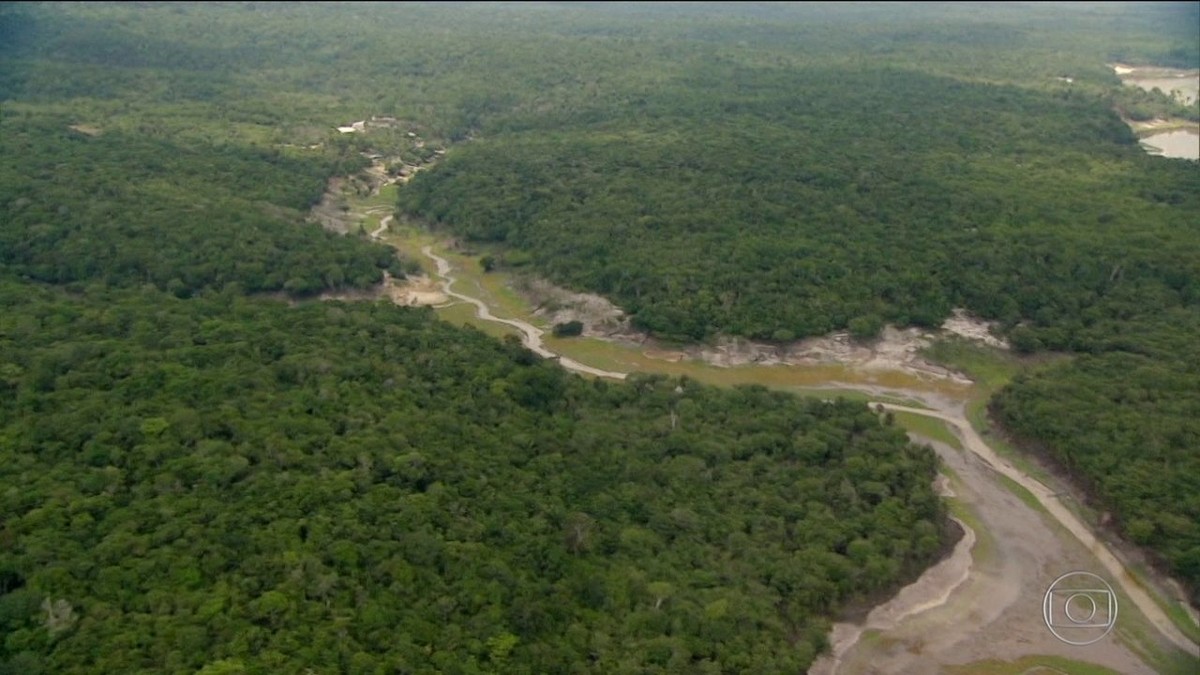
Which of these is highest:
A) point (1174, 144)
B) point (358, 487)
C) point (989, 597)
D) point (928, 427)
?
point (358, 487)

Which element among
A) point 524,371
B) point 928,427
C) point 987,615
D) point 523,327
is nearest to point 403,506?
point 524,371

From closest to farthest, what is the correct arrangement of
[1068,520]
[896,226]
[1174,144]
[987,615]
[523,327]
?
1. [987,615]
2. [1068,520]
3. [523,327]
4. [896,226]
5. [1174,144]

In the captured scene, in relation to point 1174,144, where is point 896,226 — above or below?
above

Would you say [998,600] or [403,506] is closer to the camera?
[403,506]

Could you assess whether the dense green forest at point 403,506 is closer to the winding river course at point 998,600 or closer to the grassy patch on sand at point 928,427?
the winding river course at point 998,600

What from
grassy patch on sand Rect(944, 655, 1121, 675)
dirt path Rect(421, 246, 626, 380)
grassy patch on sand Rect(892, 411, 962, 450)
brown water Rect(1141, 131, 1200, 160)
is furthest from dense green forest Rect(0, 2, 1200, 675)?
brown water Rect(1141, 131, 1200, 160)

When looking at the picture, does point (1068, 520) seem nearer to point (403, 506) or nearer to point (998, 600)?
point (998, 600)

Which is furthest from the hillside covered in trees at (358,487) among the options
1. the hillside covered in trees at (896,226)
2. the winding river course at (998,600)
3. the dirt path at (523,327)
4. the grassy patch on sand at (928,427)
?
the hillside covered in trees at (896,226)
